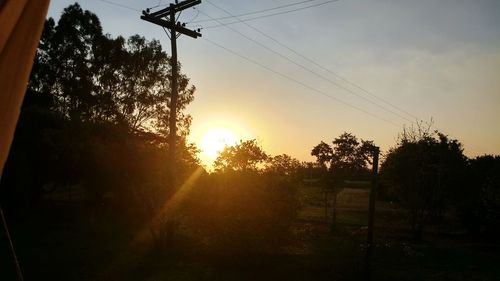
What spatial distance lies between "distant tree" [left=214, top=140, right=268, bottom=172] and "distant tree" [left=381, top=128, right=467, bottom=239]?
11.0 meters

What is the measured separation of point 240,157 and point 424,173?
1260 centimetres

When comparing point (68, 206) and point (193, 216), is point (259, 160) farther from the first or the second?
point (68, 206)

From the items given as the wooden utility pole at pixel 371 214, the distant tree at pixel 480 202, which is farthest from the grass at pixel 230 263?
the distant tree at pixel 480 202

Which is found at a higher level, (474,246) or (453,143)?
(453,143)

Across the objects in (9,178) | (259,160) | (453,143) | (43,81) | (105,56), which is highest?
(105,56)

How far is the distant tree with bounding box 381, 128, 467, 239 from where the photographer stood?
2752 cm

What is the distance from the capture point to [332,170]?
30266 millimetres

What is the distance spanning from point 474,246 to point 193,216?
16334mm

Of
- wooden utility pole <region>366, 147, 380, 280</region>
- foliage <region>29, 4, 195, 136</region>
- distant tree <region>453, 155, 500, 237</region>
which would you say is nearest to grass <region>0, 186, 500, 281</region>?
wooden utility pole <region>366, 147, 380, 280</region>

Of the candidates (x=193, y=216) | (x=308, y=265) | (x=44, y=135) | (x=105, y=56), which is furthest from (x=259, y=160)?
(x=105, y=56)

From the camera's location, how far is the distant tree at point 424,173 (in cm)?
2752

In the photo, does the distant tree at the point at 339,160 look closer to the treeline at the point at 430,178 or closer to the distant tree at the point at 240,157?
the treeline at the point at 430,178

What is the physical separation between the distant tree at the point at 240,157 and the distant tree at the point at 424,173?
Result: 1096 cm

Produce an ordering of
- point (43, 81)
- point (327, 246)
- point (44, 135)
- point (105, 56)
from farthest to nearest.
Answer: point (105, 56)
point (43, 81)
point (44, 135)
point (327, 246)
